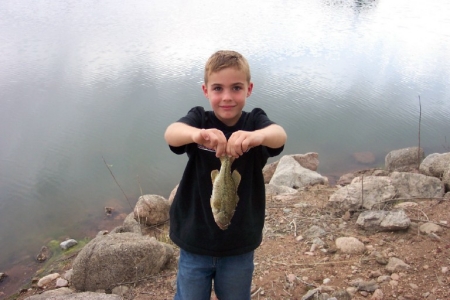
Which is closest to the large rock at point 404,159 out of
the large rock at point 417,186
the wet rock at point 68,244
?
the large rock at point 417,186

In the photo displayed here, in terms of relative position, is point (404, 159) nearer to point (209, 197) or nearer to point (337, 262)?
point (337, 262)

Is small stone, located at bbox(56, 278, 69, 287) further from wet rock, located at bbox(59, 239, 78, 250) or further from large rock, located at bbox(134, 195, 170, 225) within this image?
wet rock, located at bbox(59, 239, 78, 250)

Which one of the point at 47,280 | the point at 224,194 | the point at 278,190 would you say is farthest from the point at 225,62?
the point at 278,190

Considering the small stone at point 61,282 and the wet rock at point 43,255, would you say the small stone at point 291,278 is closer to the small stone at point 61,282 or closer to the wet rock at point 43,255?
the small stone at point 61,282

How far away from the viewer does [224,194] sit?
2.53 m

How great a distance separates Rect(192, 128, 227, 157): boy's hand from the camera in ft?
7.69

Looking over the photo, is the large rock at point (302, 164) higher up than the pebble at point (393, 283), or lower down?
lower down

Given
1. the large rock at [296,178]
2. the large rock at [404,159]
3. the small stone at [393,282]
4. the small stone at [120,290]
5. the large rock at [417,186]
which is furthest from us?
the large rock at [404,159]

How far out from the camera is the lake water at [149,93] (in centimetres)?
994

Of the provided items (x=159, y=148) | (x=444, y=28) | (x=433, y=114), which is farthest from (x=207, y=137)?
(x=444, y=28)

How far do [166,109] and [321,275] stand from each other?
9079mm

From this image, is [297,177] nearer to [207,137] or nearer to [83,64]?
[207,137]

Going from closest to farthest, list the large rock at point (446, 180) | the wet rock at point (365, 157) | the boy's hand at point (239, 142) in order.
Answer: the boy's hand at point (239, 142)
the large rock at point (446, 180)
the wet rock at point (365, 157)

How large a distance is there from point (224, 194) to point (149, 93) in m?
11.4
